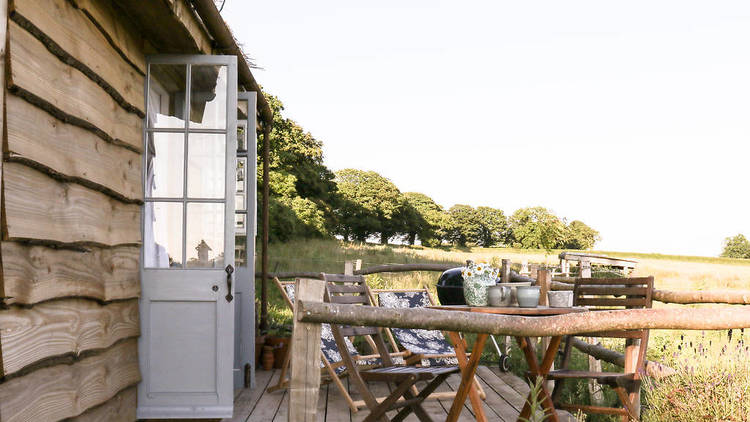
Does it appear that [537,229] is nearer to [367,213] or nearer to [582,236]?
[367,213]

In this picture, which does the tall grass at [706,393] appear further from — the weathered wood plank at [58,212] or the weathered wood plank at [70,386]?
the weathered wood plank at [58,212]

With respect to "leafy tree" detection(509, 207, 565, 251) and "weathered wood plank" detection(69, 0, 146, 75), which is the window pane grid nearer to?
"weathered wood plank" detection(69, 0, 146, 75)

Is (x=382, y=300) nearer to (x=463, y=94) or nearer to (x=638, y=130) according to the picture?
(x=463, y=94)

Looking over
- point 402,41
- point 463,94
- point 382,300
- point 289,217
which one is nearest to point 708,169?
point 463,94

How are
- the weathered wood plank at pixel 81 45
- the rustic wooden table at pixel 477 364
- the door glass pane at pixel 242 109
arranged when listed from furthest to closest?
1. the door glass pane at pixel 242 109
2. the rustic wooden table at pixel 477 364
3. the weathered wood plank at pixel 81 45

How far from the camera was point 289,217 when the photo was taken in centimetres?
2330

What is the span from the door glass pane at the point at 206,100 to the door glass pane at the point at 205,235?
0.52 metres

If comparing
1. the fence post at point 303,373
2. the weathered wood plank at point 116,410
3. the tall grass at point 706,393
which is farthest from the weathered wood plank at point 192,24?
the tall grass at point 706,393

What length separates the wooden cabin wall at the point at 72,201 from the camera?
9.02ft

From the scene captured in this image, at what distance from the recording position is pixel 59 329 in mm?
3145

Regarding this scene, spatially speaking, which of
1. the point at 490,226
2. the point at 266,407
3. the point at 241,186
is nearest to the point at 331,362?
the point at 266,407

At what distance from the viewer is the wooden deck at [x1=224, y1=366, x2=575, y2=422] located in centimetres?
462

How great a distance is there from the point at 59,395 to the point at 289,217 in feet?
66.4

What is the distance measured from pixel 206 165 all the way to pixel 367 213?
40940mm
